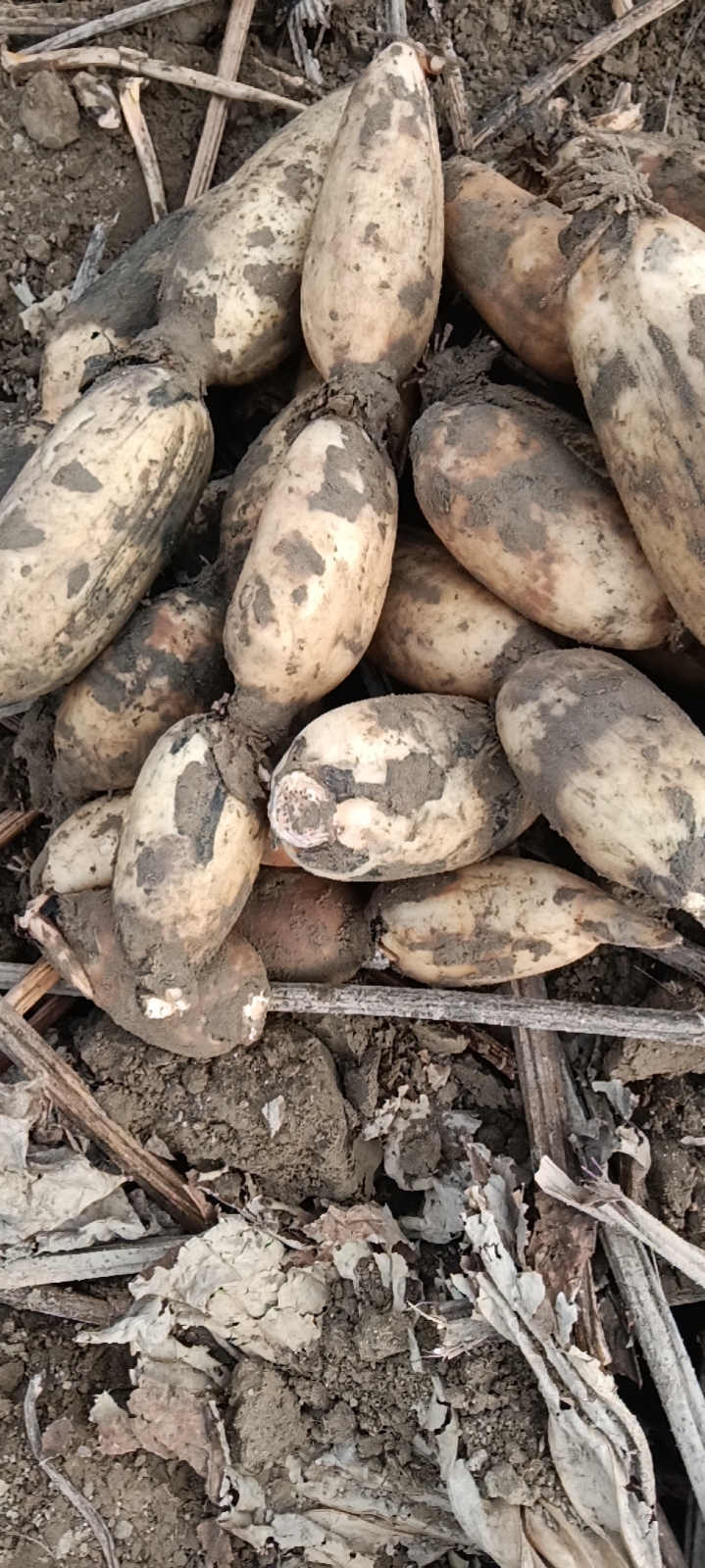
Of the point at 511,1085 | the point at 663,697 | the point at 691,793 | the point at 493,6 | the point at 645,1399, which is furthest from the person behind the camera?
the point at 493,6

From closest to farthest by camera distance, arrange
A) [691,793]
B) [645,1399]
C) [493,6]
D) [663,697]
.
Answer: [691,793], [663,697], [645,1399], [493,6]

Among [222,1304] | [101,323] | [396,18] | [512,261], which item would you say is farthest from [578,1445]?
[396,18]

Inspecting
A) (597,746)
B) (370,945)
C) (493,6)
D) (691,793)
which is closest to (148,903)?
(370,945)

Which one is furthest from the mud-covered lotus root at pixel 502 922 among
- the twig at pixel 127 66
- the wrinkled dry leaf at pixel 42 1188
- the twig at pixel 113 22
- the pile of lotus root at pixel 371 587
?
the twig at pixel 113 22

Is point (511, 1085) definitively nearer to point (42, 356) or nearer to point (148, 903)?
point (148, 903)

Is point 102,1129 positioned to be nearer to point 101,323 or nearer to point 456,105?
point 101,323
